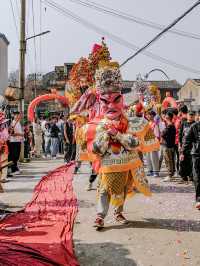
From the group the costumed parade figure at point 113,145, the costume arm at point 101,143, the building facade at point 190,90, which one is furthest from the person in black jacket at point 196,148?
the building facade at point 190,90

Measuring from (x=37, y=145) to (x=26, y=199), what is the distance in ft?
40.2

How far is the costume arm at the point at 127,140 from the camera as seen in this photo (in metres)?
6.06

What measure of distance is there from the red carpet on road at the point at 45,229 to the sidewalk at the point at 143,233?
213mm

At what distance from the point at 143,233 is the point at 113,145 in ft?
3.77

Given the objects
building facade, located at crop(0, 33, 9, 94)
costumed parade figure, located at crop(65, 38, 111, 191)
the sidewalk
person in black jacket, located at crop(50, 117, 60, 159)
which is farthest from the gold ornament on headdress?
building facade, located at crop(0, 33, 9, 94)

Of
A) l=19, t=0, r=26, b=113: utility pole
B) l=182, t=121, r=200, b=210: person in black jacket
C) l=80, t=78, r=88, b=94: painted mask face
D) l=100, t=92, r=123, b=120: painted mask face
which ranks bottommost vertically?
l=182, t=121, r=200, b=210: person in black jacket

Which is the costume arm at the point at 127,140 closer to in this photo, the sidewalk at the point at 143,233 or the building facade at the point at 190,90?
the sidewalk at the point at 143,233

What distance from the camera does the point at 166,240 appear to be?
17.7ft

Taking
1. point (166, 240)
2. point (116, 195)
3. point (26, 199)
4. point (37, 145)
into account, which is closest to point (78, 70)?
point (26, 199)

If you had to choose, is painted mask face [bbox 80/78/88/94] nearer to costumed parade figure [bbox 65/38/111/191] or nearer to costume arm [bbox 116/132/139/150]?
costumed parade figure [bbox 65/38/111/191]

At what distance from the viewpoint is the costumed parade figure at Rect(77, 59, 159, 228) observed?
6.09 meters

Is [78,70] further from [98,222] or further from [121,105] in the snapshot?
[98,222]

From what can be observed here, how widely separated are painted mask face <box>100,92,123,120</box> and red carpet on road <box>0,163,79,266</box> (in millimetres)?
925

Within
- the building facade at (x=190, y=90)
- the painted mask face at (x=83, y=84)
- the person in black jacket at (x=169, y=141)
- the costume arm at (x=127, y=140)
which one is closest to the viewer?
the costume arm at (x=127, y=140)
